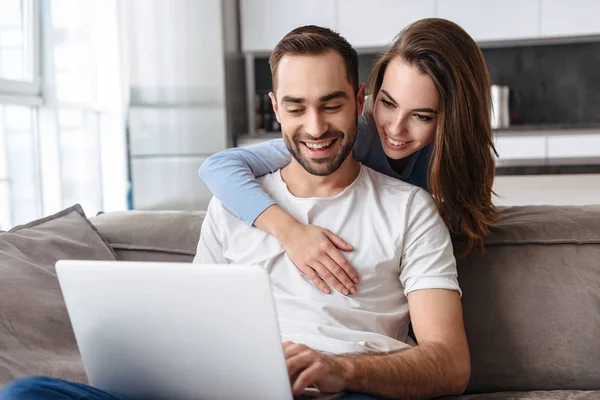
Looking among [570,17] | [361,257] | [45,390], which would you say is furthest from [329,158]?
[570,17]

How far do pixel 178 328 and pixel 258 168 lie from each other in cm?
72

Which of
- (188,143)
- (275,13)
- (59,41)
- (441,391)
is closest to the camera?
(441,391)

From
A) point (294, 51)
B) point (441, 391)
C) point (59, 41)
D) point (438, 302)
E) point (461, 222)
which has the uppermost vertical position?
point (59, 41)

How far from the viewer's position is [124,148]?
4.16 metres

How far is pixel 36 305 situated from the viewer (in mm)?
1422

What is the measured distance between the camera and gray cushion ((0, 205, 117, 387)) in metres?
1.32

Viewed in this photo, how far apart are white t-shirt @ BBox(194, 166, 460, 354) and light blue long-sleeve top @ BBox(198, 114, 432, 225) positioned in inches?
2.0

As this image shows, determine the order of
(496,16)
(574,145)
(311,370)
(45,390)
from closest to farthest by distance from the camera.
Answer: (45,390)
(311,370)
(574,145)
(496,16)

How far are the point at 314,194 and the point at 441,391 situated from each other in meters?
0.49

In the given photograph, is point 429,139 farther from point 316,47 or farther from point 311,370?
point 311,370

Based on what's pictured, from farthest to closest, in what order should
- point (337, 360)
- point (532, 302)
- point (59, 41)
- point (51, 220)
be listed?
point (59, 41), point (51, 220), point (532, 302), point (337, 360)

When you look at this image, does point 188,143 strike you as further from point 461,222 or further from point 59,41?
point 461,222

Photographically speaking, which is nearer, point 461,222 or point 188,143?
point 461,222

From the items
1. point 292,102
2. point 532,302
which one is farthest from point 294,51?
point 532,302
